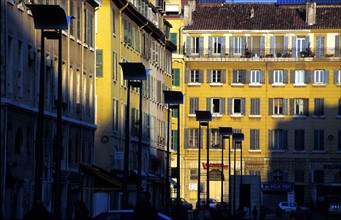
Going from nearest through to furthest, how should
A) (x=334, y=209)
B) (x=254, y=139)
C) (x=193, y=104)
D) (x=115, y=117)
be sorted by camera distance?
1. (x=115, y=117)
2. (x=334, y=209)
3. (x=254, y=139)
4. (x=193, y=104)

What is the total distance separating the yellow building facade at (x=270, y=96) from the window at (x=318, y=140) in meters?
0.11

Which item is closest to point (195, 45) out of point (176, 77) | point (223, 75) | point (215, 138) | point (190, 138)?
point (176, 77)

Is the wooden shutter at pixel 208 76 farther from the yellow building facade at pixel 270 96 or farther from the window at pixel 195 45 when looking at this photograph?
the window at pixel 195 45

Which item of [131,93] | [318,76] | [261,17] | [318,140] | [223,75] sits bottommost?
[318,140]

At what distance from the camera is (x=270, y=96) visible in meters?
132

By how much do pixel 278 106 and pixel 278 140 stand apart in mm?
3626

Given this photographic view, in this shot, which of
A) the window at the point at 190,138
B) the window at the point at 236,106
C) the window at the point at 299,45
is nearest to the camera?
the window at the point at 299,45

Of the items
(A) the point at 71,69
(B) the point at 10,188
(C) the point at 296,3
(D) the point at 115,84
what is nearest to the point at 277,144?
(C) the point at 296,3

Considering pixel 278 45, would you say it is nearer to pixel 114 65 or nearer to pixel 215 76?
pixel 215 76

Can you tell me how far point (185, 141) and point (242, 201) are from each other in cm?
2654

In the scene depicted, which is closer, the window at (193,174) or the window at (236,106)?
the window at (193,174)

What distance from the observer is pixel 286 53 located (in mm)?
131000

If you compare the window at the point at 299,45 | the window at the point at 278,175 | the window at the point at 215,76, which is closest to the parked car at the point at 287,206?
the window at the point at 278,175

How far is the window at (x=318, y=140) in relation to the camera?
431 ft
